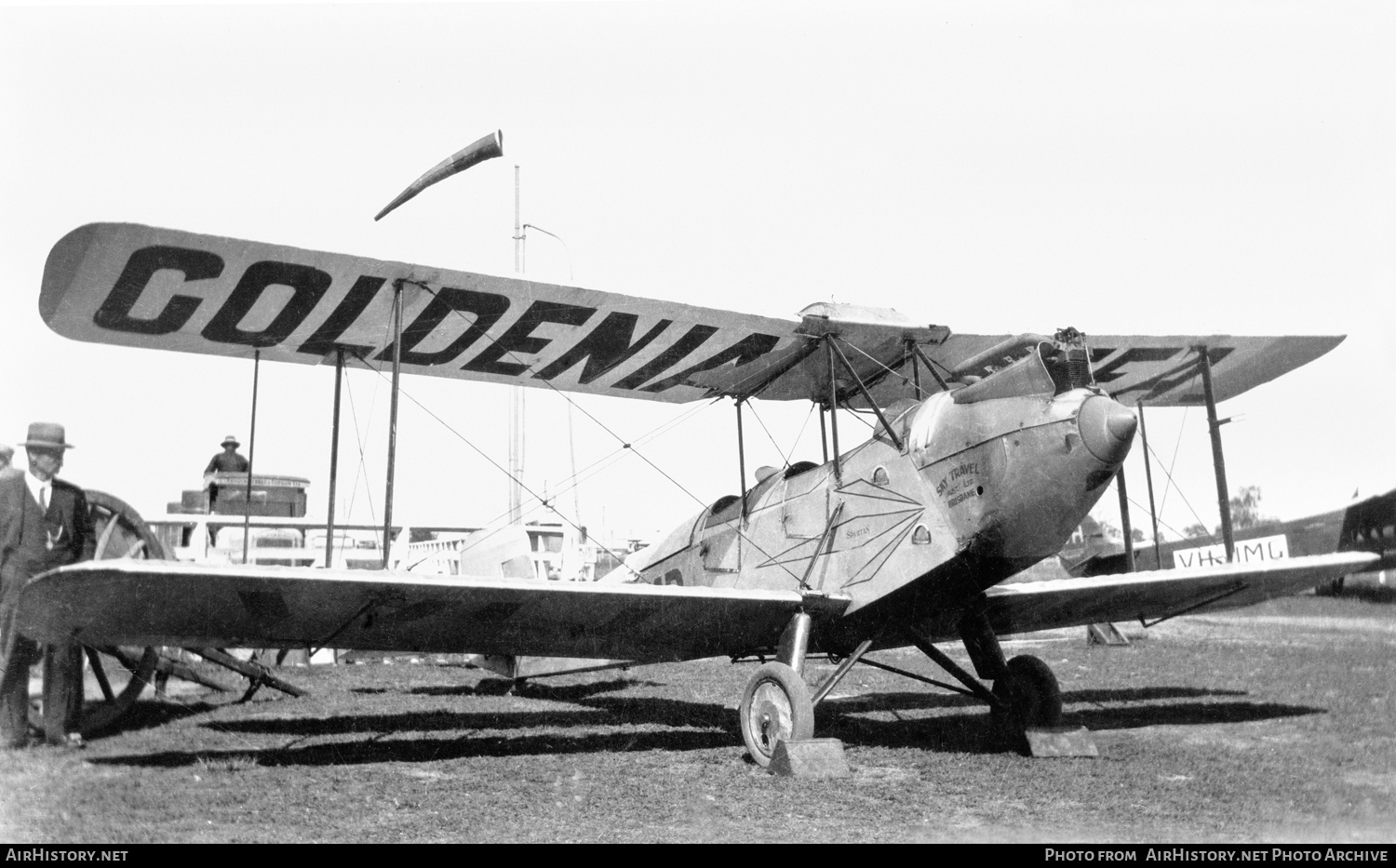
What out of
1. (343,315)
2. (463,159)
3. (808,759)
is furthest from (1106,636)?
(343,315)

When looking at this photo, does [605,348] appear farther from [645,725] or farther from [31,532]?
[31,532]

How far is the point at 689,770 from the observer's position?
541cm

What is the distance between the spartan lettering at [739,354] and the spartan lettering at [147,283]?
3.54 m

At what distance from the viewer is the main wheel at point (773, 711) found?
544 cm

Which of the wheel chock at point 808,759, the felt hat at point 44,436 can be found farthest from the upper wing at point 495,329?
the wheel chock at point 808,759

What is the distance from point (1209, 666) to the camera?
10.1m

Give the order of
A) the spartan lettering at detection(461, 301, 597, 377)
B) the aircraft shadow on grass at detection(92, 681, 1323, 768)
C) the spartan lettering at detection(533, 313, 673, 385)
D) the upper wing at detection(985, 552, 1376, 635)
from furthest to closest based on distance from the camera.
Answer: the spartan lettering at detection(533, 313, 673, 385)
the spartan lettering at detection(461, 301, 597, 377)
the upper wing at detection(985, 552, 1376, 635)
the aircraft shadow on grass at detection(92, 681, 1323, 768)

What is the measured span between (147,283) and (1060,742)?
616 cm

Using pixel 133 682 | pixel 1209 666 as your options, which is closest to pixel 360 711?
pixel 133 682

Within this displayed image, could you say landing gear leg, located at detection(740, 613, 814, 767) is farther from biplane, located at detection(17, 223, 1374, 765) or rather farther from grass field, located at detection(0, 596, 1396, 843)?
grass field, located at detection(0, 596, 1396, 843)

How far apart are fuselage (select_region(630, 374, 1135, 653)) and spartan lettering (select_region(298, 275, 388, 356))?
3.12 m

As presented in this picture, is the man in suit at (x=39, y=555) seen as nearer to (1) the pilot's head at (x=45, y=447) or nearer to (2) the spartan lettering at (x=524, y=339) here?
(1) the pilot's head at (x=45, y=447)

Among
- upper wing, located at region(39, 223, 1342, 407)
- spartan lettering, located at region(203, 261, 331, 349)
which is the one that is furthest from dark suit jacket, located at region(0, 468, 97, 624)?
spartan lettering, located at region(203, 261, 331, 349)

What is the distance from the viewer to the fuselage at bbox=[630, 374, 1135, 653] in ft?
17.3
